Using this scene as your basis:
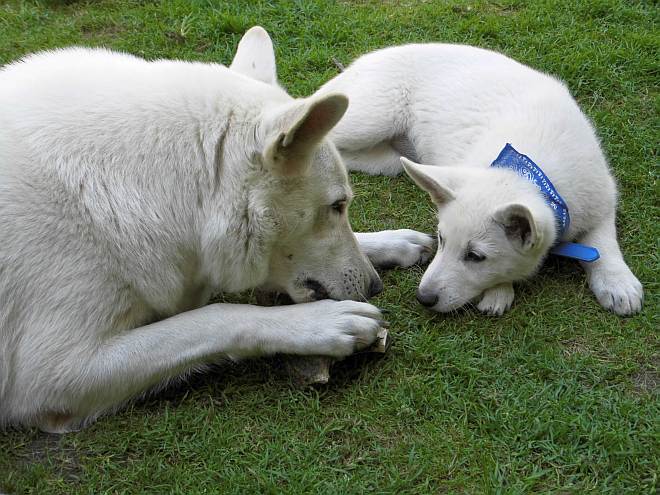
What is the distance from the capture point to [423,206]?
4.66m

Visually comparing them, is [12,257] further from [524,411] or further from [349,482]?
[524,411]

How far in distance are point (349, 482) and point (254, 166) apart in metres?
1.27

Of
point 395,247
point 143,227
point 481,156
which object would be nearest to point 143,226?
point 143,227

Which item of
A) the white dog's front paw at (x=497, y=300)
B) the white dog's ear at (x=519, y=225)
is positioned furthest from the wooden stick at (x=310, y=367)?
the white dog's ear at (x=519, y=225)

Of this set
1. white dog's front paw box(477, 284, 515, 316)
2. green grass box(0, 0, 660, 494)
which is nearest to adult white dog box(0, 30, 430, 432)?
green grass box(0, 0, 660, 494)

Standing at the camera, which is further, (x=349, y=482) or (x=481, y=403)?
(x=481, y=403)

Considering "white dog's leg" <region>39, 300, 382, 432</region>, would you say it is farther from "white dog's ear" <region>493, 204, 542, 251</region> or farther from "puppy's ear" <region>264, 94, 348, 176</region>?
"white dog's ear" <region>493, 204, 542, 251</region>

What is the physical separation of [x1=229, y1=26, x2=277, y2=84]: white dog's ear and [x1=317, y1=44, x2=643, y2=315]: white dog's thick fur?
301 millimetres

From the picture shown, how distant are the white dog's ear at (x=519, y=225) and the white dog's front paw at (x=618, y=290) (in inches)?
16.6

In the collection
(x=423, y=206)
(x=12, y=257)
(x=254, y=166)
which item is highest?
(x=254, y=166)

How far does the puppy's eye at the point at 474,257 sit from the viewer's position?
12.4 ft

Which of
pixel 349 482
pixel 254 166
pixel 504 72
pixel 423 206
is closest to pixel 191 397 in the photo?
pixel 349 482

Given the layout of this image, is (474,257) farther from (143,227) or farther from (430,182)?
(143,227)

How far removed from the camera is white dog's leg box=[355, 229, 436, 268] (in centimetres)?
402
